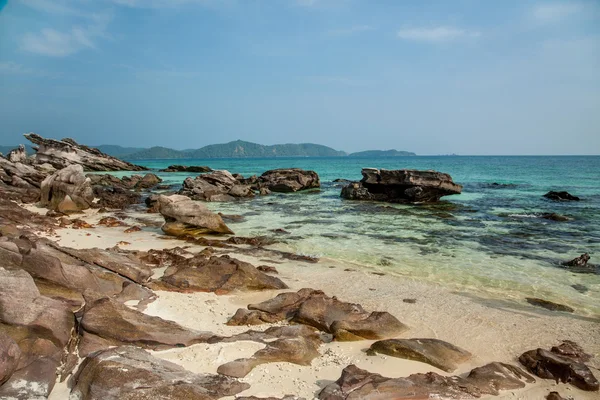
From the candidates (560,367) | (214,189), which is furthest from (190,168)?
(560,367)

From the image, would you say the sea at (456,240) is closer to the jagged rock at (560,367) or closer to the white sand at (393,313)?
the white sand at (393,313)

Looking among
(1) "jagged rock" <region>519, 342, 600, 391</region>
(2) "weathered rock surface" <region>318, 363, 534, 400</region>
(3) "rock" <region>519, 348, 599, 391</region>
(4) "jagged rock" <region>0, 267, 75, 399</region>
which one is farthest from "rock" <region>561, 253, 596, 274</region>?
(4) "jagged rock" <region>0, 267, 75, 399</region>

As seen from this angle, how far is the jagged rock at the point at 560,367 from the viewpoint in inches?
199

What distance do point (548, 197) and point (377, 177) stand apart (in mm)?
13659

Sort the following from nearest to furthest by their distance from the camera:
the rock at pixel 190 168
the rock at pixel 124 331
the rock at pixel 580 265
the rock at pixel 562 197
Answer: the rock at pixel 124 331, the rock at pixel 580 265, the rock at pixel 562 197, the rock at pixel 190 168

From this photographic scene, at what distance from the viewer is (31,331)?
15.4 ft

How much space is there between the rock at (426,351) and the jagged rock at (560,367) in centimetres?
84

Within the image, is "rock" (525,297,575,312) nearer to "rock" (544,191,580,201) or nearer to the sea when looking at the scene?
the sea

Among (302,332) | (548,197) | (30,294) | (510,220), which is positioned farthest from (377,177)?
(30,294)

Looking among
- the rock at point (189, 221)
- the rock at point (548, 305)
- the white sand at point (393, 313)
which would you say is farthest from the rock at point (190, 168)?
the rock at point (548, 305)

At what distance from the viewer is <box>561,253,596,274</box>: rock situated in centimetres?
1075

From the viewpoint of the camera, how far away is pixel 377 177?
2923 cm

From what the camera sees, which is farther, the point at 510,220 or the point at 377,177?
the point at 377,177

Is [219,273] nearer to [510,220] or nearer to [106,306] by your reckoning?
[106,306]
